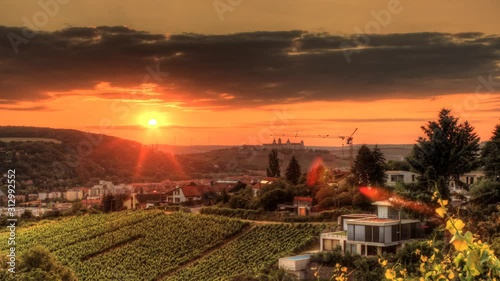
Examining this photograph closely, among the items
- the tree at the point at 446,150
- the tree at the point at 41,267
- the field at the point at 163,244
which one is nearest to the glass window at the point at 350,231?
the field at the point at 163,244

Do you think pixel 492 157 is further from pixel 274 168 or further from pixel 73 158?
pixel 73 158

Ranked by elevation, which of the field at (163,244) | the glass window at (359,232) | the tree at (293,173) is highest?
the tree at (293,173)

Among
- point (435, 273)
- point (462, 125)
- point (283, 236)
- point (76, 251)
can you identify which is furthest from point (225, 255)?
point (435, 273)

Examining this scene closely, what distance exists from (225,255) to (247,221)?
3.91 m

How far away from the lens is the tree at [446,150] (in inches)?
835

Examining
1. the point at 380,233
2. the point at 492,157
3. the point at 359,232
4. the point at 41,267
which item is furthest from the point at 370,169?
the point at 41,267

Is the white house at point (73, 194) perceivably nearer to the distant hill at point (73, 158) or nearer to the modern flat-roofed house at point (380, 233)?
the distant hill at point (73, 158)

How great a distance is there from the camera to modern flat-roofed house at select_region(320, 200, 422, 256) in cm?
2800

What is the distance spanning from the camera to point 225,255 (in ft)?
127

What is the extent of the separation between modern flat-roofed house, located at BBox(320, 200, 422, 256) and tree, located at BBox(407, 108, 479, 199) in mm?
6755

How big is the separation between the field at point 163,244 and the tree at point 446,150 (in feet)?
41.2

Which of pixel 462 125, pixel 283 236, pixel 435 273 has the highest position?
pixel 462 125

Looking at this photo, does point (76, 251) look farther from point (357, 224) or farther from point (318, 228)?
point (357, 224)

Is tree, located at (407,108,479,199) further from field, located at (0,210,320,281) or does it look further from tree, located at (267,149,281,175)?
tree, located at (267,149,281,175)
